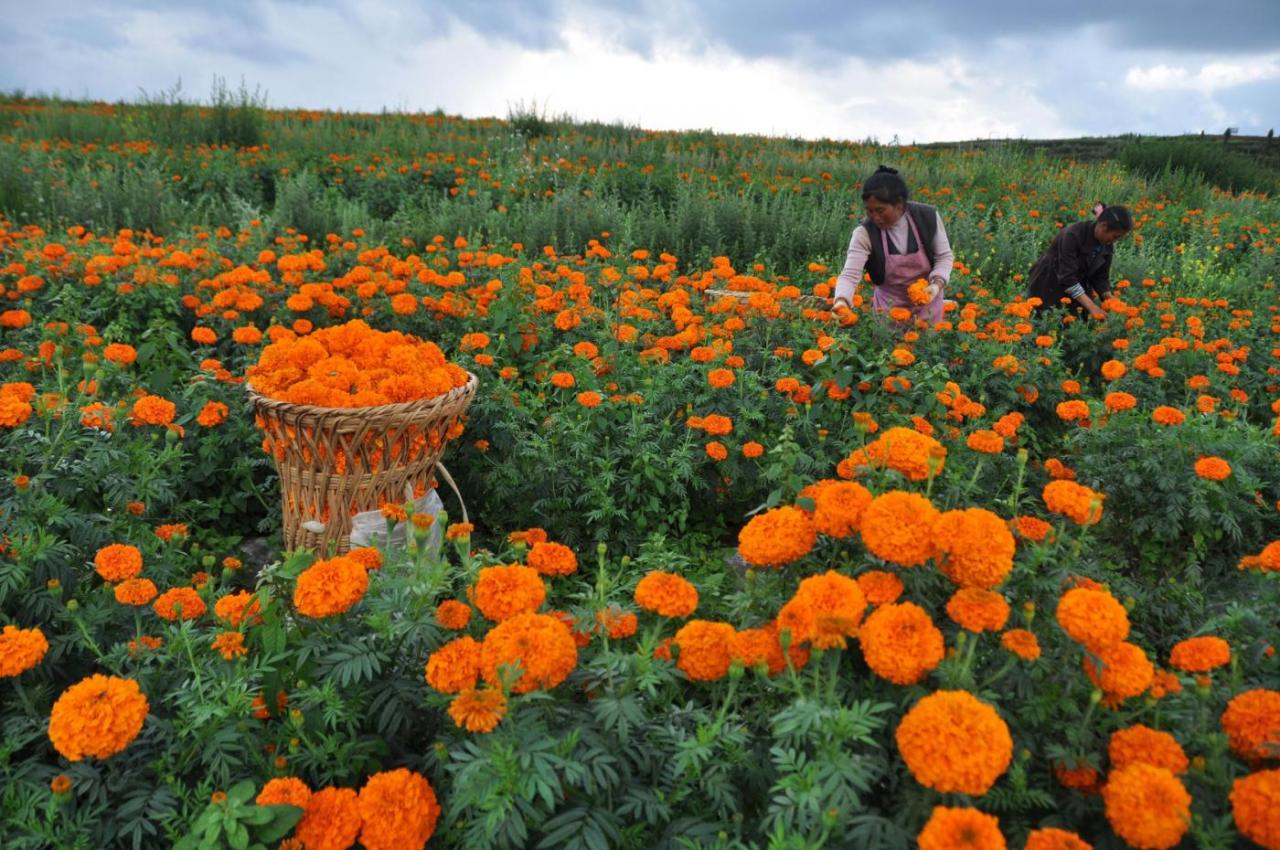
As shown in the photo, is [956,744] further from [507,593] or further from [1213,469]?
[1213,469]

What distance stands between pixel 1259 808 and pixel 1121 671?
240mm

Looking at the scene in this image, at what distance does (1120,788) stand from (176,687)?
1.68 m

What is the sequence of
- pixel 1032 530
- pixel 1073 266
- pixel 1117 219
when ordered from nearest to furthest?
pixel 1032 530
pixel 1117 219
pixel 1073 266

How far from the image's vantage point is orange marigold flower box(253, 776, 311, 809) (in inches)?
50.3

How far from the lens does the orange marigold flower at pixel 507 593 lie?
139 centimetres

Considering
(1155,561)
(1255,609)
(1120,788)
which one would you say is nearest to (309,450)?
(1120,788)

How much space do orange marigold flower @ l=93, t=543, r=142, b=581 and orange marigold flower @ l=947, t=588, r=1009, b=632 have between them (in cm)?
163

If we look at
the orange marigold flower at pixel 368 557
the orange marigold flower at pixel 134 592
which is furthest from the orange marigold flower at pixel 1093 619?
the orange marigold flower at pixel 134 592

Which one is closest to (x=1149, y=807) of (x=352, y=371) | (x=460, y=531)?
(x=460, y=531)

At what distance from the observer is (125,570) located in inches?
66.5

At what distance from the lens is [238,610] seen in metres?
1.61

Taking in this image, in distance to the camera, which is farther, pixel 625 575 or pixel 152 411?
pixel 625 575

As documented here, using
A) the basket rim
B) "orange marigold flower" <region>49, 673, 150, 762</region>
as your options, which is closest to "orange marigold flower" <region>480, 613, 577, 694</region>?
"orange marigold flower" <region>49, 673, 150, 762</region>

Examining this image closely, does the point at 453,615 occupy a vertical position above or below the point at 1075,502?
below
